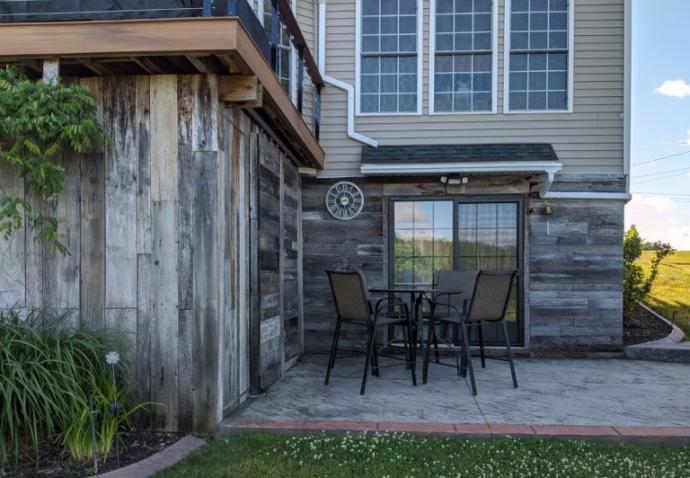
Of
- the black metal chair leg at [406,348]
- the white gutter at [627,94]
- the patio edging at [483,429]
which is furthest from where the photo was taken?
the white gutter at [627,94]

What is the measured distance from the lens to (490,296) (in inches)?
165

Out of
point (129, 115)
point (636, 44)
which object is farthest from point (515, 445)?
point (636, 44)

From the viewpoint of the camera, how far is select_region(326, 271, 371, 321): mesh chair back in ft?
13.4

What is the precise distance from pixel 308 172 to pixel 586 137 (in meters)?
2.99

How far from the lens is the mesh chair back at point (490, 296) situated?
4.09 metres

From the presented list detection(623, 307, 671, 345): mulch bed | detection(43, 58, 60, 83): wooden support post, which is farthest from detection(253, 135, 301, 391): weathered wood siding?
detection(623, 307, 671, 345): mulch bed

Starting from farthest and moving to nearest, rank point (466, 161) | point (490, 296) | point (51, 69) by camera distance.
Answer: point (466, 161) < point (490, 296) < point (51, 69)

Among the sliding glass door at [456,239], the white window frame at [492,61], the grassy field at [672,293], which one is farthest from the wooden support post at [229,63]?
the grassy field at [672,293]

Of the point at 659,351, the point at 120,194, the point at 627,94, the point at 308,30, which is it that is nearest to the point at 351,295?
the point at 120,194

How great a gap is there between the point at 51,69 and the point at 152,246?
3.56ft

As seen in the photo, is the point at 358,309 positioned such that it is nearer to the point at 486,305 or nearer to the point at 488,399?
the point at 486,305

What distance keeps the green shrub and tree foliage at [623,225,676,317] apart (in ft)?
19.5

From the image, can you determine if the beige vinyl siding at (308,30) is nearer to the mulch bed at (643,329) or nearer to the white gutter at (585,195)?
the white gutter at (585,195)

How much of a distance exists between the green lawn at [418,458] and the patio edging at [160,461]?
0.06 metres
